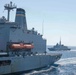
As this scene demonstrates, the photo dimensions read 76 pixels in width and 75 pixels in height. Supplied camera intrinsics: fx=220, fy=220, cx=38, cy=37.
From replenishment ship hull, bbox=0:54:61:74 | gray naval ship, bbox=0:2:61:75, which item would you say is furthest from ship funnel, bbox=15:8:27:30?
replenishment ship hull, bbox=0:54:61:74

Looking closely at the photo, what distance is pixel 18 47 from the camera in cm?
4003

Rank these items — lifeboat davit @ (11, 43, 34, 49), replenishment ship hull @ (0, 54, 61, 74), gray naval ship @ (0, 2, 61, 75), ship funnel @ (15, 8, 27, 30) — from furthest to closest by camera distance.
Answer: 1. ship funnel @ (15, 8, 27, 30)
2. lifeboat davit @ (11, 43, 34, 49)
3. gray naval ship @ (0, 2, 61, 75)
4. replenishment ship hull @ (0, 54, 61, 74)

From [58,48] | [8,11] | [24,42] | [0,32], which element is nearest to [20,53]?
[24,42]

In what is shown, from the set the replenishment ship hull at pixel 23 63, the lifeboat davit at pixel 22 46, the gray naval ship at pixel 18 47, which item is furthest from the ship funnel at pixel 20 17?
the replenishment ship hull at pixel 23 63

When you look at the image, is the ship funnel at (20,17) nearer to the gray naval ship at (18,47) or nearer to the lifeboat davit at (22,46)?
the gray naval ship at (18,47)

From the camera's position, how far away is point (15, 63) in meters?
37.8

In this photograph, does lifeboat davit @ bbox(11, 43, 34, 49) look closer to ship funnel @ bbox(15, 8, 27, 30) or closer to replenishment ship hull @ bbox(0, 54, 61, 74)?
replenishment ship hull @ bbox(0, 54, 61, 74)

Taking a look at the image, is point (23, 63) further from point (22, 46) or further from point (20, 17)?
point (20, 17)

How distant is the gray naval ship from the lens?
36.9 meters

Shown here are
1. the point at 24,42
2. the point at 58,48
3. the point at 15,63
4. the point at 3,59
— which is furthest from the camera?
the point at 58,48

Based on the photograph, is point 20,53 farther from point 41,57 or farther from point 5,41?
point 41,57

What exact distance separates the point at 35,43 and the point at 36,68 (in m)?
5.62

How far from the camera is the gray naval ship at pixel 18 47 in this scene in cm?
3695

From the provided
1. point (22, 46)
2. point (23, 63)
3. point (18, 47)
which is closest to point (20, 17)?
point (22, 46)
